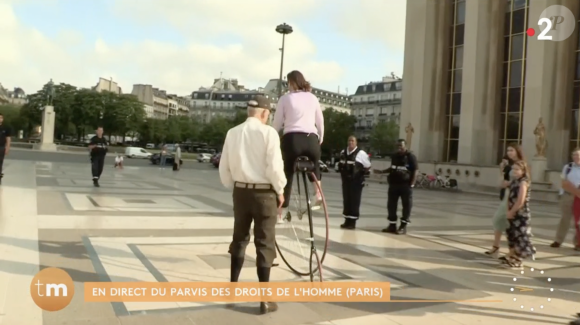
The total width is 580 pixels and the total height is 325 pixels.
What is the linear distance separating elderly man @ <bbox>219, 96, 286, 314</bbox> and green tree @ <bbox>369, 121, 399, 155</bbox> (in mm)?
75696

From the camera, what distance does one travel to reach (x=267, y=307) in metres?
4.60


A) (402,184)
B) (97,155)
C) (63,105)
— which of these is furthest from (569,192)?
(63,105)

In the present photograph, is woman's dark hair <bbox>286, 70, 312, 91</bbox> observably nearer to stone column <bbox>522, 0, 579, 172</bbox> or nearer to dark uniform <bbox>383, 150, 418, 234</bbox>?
dark uniform <bbox>383, 150, 418, 234</bbox>

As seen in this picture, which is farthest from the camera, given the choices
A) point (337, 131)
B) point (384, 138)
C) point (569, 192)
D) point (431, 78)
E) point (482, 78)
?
point (337, 131)

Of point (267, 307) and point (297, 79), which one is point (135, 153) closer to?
point (297, 79)

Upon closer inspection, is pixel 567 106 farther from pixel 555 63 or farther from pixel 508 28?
pixel 508 28

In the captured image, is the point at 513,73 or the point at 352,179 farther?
the point at 513,73

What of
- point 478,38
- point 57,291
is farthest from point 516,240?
point 478,38

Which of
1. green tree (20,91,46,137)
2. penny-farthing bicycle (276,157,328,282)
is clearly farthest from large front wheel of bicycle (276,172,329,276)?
green tree (20,91,46,137)

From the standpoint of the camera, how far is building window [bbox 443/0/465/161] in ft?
128

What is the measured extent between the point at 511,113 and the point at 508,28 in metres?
5.98

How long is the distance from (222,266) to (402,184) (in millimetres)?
5074

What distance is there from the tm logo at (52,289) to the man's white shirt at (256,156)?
1910 millimetres

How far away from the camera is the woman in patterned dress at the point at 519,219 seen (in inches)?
289
